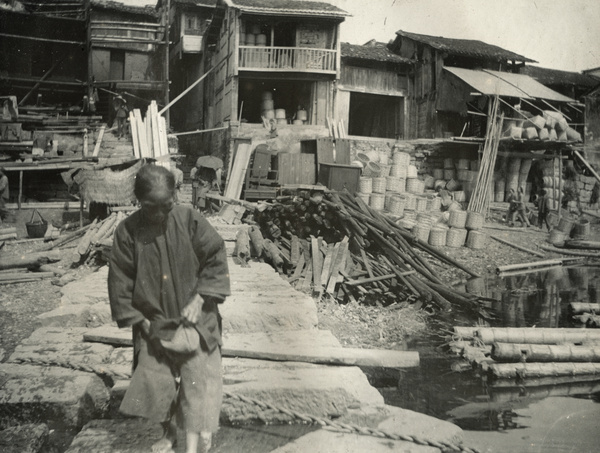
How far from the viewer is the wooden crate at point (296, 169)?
52.9 ft

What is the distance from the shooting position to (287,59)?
1869cm

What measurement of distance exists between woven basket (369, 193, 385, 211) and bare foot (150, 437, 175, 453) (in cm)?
1298

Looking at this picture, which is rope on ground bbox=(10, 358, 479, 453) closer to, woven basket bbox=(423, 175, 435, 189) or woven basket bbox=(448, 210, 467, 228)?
woven basket bbox=(448, 210, 467, 228)

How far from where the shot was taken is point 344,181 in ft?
47.4

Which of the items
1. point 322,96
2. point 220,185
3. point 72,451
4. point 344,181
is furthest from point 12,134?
A: point 72,451

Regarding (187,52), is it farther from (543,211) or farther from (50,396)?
(50,396)

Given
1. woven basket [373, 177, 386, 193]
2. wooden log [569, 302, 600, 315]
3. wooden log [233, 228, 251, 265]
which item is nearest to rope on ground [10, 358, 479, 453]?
wooden log [233, 228, 251, 265]

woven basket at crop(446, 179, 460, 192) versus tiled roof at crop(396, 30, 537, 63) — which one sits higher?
tiled roof at crop(396, 30, 537, 63)

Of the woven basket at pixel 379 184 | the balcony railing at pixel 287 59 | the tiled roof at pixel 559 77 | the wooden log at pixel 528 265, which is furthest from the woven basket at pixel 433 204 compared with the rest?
the tiled roof at pixel 559 77

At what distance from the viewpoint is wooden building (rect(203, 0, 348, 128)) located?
Answer: 18406 mm

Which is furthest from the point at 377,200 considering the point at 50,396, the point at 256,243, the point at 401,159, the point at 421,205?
the point at 50,396

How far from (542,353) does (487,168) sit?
13103 millimetres

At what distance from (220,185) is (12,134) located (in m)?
6.40

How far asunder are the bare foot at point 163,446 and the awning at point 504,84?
725 inches
